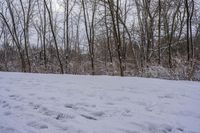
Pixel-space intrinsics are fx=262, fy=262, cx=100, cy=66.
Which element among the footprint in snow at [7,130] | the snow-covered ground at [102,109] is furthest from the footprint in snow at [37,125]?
the footprint in snow at [7,130]

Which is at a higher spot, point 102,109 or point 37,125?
point 102,109

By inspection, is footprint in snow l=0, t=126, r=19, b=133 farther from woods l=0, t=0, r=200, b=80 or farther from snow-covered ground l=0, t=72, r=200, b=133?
woods l=0, t=0, r=200, b=80

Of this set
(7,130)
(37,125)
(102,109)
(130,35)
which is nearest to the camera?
(7,130)

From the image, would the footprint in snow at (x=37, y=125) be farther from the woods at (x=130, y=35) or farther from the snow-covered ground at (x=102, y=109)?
the woods at (x=130, y=35)

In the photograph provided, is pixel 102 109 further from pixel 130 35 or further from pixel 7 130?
pixel 130 35

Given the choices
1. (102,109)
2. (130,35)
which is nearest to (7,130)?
(102,109)

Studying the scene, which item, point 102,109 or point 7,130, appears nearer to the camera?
point 7,130

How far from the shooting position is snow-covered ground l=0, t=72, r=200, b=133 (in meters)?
3.57

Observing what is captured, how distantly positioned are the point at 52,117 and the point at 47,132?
0.64 meters

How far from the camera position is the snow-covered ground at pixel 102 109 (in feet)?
11.7

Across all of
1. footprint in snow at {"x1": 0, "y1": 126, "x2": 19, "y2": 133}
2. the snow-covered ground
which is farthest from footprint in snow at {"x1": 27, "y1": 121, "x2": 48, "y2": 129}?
footprint in snow at {"x1": 0, "y1": 126, "x2": 19, "y2": 133}

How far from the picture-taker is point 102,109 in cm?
439

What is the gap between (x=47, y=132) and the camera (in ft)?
11.3

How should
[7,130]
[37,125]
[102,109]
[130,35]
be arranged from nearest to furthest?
[7,130]
[37,125]
[102,109]
[130,35]
